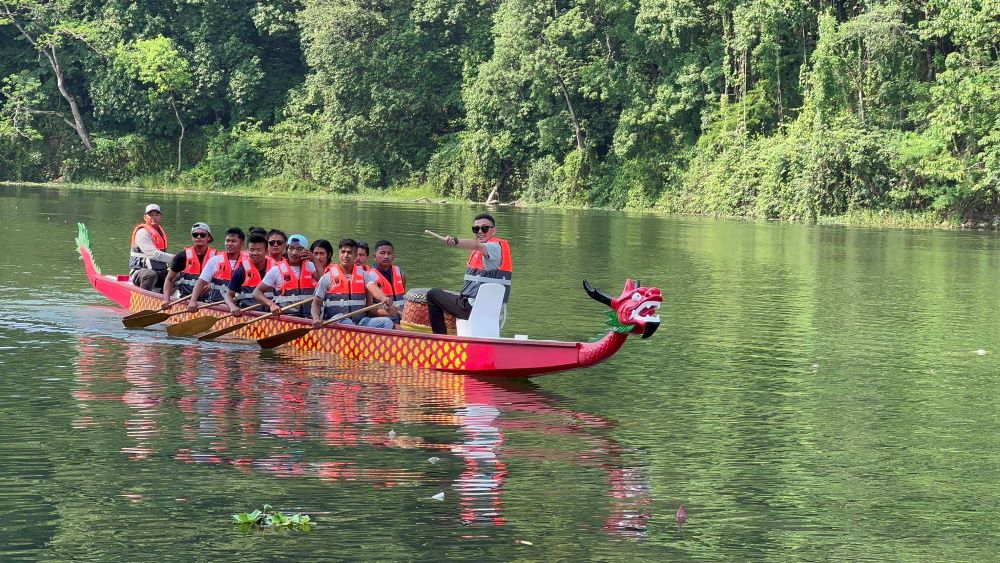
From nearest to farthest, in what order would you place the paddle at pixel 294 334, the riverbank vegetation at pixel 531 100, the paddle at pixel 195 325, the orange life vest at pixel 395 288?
the paddle at pixel 294 334 → the orange life vest at pixel 395 288 → the paddle at pixel 195 325 → the riverbank vegetation at pixel 531 100

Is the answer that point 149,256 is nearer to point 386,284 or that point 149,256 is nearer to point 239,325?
point 239,325

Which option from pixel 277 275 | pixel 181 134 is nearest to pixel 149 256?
pixel 277 275

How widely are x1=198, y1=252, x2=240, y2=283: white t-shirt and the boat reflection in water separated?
5.11ft

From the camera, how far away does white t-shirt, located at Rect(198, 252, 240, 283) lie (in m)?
17.2

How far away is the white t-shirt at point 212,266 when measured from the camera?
56.3 ft

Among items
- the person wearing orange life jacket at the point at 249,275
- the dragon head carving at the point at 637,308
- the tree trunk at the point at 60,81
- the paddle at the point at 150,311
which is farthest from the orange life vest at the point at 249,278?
the tree trunk at the point at 60,81

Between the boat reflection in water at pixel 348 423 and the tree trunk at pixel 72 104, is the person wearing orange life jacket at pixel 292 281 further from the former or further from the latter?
the tree trunk at pixel 72 104

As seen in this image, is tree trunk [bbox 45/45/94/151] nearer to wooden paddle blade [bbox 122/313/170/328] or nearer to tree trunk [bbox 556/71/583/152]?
tree trunk [bbox 556/71/583/152]

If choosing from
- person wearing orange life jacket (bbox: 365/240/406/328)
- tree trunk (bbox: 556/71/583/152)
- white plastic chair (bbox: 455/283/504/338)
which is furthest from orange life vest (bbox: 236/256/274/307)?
tree trunk (bbox: 556/71/583/152)

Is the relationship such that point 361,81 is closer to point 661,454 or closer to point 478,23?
point 478,23

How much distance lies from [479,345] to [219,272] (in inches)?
175

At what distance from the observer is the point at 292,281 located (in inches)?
658

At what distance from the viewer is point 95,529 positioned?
8.55 m

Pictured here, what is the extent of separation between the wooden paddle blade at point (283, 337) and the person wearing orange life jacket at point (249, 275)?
849mm
